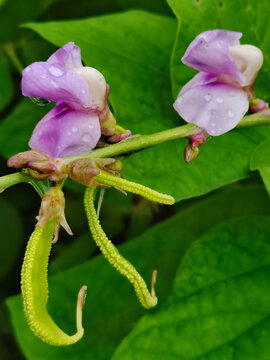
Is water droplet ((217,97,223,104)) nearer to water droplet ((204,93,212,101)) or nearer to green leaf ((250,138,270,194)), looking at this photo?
water droplet ((204,93,212,101))

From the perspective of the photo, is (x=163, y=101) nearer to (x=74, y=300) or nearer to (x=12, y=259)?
(x=74, y=300)

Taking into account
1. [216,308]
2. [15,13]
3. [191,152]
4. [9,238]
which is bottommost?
[9,238]

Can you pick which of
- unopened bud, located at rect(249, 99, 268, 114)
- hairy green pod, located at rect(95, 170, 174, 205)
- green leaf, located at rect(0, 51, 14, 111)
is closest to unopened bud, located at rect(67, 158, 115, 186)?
hairy green pod, located at rect(95, 170, 174, 205)

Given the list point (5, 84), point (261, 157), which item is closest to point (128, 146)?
point (261, 157)

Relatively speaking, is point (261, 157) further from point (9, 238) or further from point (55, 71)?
point (9, 238)

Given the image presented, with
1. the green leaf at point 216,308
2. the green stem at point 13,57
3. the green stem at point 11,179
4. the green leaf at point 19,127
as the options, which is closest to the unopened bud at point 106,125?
the green stem at point 11,179

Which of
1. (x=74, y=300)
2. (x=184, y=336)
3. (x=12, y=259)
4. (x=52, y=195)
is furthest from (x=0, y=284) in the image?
(x=52, y=195)
